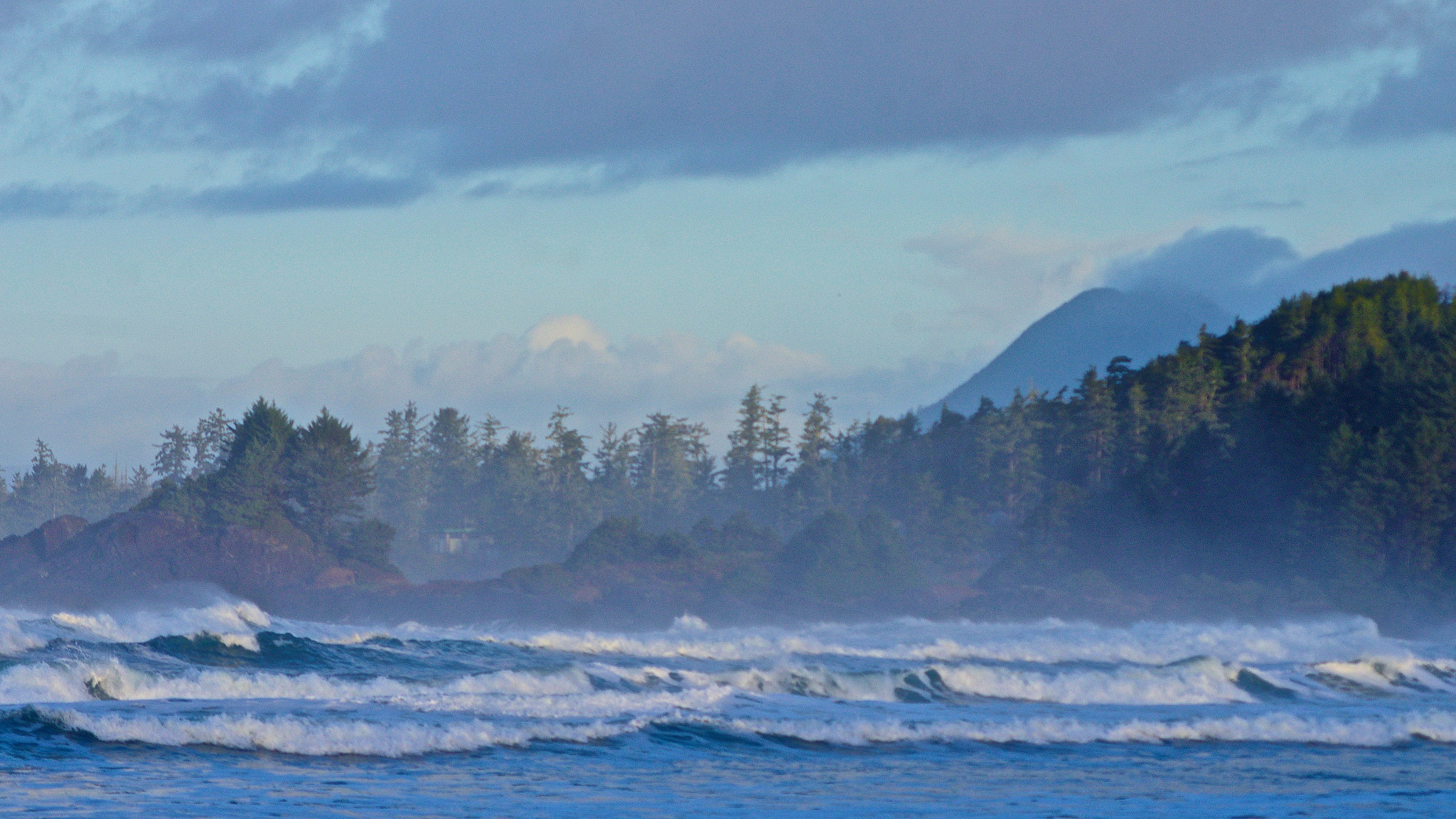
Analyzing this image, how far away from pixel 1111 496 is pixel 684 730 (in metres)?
51.2

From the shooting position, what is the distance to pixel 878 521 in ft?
231

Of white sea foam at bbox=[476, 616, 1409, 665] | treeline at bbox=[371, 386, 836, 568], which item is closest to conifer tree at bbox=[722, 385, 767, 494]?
treeline at bbox=[371, 386, 836, 568]

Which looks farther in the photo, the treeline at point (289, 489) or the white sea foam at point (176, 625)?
the treeline at point (289, 489)

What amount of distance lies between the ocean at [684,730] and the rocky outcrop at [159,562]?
104ft

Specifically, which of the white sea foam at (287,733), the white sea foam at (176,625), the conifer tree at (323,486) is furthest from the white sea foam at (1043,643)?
the conifer tree at (323,486)

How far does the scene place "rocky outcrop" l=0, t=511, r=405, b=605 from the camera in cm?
6303

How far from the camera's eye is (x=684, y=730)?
69.2ft

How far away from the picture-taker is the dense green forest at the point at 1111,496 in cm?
5547

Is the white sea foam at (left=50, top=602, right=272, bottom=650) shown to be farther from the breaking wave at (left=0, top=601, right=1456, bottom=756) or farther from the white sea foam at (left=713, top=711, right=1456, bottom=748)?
the white sea foam at (left=713, top=711, right=1456, bottom=748)

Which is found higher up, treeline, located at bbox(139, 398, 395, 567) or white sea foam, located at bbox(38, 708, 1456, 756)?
treeline, located at bbox(139, 398, 395, 567)

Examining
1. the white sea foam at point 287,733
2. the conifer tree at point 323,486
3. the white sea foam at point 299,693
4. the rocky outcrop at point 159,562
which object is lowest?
the white sea foam at point 287,733

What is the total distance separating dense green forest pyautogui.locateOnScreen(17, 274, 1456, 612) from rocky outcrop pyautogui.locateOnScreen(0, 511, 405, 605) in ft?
9.73

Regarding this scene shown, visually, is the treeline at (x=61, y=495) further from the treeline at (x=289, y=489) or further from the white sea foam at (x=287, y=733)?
the white sea foam at (x=287, y=733)

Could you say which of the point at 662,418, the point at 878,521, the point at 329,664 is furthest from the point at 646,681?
the point at 662,418
